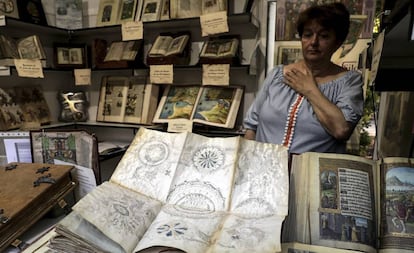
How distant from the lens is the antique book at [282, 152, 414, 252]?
581 millimetres

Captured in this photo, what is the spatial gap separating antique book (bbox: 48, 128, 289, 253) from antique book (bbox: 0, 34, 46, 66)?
135cm

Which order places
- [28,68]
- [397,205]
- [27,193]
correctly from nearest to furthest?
[397,205], [27,193], [28,68]

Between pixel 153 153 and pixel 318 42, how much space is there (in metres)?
0.71

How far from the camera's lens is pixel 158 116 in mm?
1830

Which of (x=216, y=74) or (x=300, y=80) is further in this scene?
(x=216, y=74)

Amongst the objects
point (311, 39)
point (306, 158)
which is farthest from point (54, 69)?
point (306, 158)

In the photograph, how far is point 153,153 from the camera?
77 cm

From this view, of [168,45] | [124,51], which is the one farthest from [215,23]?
[124,51]

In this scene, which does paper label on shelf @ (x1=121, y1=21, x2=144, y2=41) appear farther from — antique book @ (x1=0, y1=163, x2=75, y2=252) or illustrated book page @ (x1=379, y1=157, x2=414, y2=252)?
illustrated book page @ (x1=379, y1=157, x2=414, y2=252)

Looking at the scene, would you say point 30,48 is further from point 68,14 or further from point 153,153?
point 153,153

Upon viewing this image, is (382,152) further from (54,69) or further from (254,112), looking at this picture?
(54,69)

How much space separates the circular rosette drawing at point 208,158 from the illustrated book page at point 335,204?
18 cm

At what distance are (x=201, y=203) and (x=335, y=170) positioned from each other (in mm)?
308

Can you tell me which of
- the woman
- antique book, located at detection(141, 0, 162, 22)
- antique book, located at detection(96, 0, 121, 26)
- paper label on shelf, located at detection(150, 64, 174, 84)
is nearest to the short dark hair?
the woman
